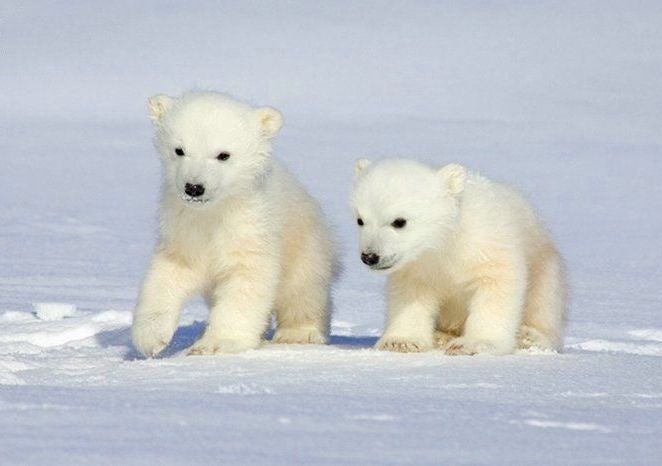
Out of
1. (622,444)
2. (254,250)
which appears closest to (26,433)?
(622,444)

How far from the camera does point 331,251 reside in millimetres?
7508

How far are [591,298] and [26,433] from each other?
29.6 feet

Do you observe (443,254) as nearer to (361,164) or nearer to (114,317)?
(361,164)

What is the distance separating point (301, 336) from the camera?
24.1ft

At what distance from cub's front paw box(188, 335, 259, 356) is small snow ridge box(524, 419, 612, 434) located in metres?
2.41

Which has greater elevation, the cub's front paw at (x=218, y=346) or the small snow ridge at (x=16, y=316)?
the cub's front paw at (x=218, y=346)

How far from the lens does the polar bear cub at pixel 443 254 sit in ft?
20.7

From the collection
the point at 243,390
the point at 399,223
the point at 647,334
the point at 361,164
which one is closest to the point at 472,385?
the point at 243,390

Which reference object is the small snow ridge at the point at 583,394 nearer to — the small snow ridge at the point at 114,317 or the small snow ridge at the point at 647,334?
the small snow ridge at the point at 114,317

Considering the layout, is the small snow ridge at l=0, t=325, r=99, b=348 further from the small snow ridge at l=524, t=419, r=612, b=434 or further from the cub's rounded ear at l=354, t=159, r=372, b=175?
the small snow ridge at l=524, t=419, r=612, b=434

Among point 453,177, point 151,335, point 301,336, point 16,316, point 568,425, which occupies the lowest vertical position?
point 16,316

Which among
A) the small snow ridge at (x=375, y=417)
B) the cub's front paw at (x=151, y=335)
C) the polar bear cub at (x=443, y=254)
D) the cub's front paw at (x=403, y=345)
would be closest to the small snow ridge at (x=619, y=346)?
the polar bear cub at (x=443, y=254)

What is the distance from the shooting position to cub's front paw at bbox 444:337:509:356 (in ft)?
20.8

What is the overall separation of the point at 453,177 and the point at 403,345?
2.87 feet
